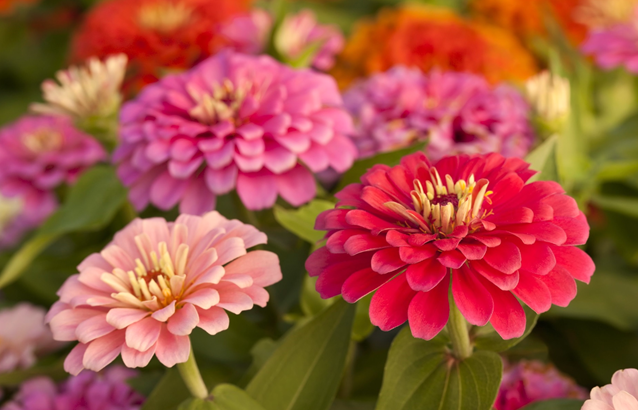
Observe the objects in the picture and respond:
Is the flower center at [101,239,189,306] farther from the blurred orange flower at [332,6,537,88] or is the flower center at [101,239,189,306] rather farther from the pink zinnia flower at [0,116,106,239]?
the blurred orange flower at [332,6,537,88]

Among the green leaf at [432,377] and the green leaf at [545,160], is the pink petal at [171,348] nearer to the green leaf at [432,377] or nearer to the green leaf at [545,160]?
the green leaf at [432,377]

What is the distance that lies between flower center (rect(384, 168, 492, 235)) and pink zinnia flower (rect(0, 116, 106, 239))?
461 millimetres

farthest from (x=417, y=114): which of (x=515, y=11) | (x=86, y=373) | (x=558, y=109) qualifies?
(x=515, y=11)

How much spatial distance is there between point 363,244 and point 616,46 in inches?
23.3

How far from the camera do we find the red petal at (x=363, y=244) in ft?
0.96

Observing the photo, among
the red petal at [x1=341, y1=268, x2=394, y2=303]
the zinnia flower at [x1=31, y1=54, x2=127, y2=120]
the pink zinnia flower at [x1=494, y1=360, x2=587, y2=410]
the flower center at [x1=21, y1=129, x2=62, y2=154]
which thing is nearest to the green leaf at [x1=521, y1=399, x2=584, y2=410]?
the pink zinnia flower at [x1=494, y1=360, x2=587, y2=410]

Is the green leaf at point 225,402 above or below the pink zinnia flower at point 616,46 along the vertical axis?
above

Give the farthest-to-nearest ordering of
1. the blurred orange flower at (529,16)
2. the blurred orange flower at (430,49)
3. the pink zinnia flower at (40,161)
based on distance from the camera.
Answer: the blurred orange flower at (529,16) < the blurred orange flower at (430,49) < the pink zinnia flower at (40,161)

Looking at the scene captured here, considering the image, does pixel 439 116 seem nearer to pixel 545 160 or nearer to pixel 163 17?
pixel 545 160

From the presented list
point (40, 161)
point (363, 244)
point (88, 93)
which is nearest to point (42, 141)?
point (40, 161)

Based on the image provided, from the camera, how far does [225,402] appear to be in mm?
346

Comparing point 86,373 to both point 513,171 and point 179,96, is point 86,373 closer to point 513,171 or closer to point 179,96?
point 179,96

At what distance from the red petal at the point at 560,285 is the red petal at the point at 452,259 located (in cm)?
5

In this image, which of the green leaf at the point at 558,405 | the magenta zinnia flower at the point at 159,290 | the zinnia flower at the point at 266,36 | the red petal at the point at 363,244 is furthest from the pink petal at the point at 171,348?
the zinnia flower at the point at 266,36
